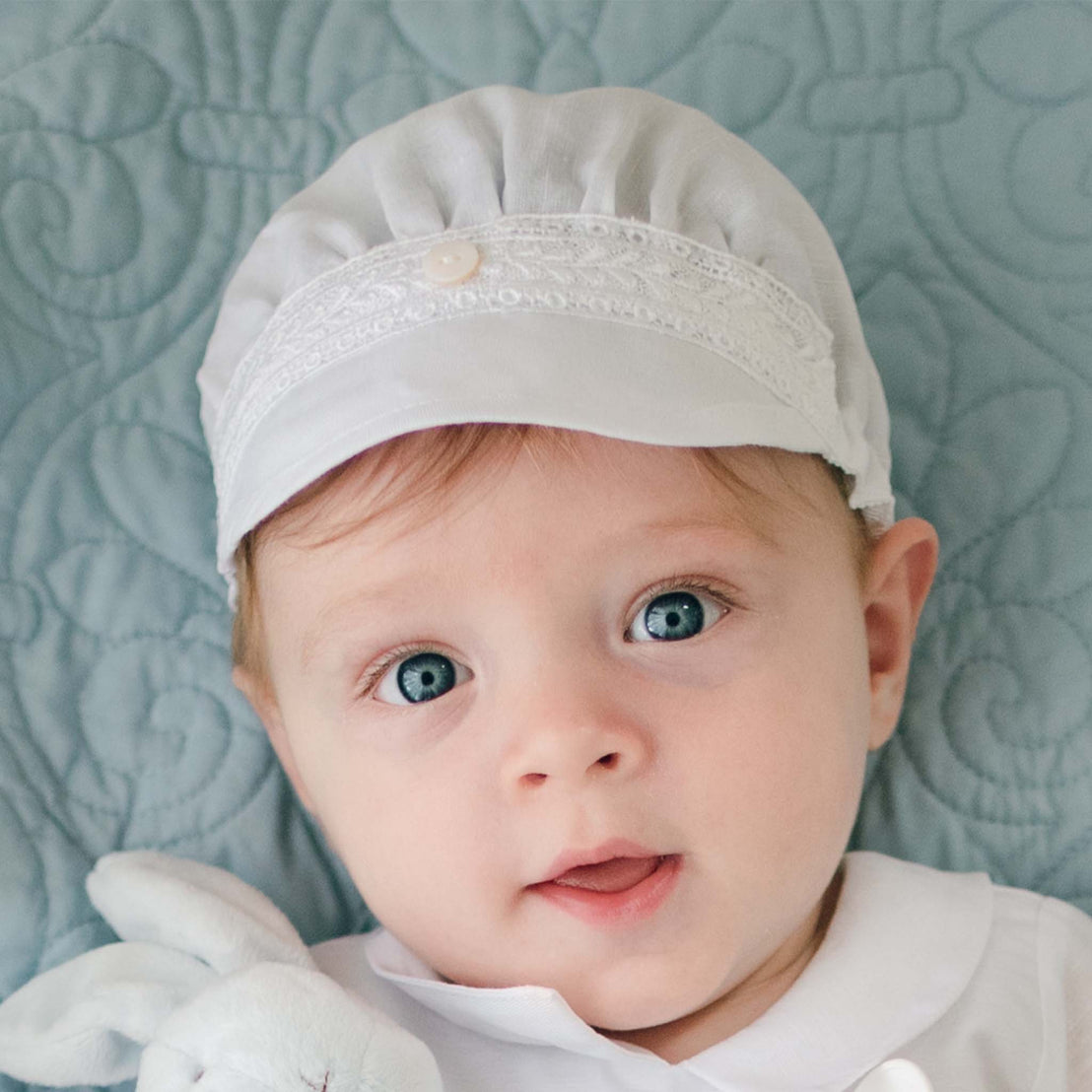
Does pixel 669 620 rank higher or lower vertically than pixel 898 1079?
higher

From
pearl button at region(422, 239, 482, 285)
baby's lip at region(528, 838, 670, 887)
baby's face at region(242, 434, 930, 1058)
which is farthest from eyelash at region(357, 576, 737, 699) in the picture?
pearl button at region(422, 239, 482, 285)

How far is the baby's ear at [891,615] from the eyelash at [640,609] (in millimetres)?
196

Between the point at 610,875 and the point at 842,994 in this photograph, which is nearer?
the point at 610,875

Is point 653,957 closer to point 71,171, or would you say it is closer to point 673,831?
point 673,831

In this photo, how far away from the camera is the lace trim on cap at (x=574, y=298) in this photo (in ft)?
3.21

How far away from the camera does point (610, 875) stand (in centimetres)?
96

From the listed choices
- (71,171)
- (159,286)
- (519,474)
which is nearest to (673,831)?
(519,474)

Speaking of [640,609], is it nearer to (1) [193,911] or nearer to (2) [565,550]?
(2) [565,550]

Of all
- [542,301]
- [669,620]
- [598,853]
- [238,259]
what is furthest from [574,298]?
[238,259]

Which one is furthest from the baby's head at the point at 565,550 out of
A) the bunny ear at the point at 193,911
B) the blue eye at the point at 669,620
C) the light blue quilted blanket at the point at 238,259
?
the light blue quilted blanket at the point at 238,259

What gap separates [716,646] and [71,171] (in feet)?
2.63

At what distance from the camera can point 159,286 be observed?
1358mm

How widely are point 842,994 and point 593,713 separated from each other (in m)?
0.33

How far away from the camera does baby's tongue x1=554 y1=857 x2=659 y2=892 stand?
37.7 inches
